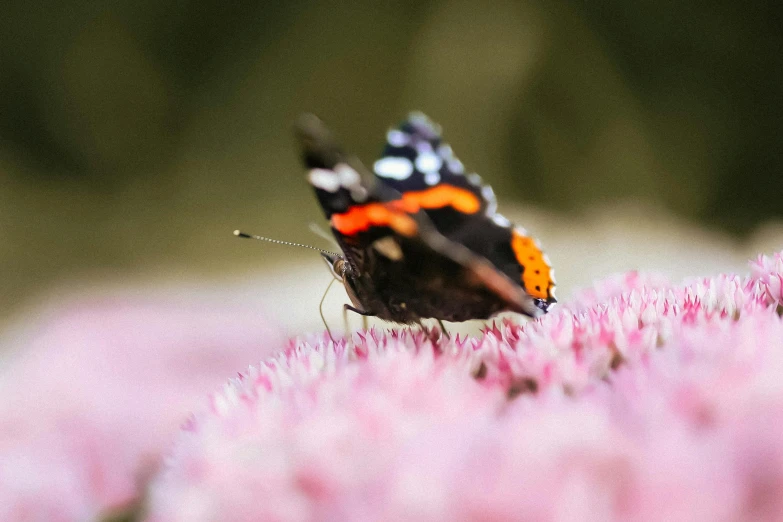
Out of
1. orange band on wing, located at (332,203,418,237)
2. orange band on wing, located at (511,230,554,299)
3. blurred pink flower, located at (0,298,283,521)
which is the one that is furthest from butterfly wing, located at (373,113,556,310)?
blurred pink flower, located at (0,298,283,521)

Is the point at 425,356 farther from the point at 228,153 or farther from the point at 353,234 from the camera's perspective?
the point at 228,153

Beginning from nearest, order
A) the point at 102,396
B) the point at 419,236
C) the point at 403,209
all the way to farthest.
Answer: the point at 419,236 → the point at 403,209 → the point at 102,396

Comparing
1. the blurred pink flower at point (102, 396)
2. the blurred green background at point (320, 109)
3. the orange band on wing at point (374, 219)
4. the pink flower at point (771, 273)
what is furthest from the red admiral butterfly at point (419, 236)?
the blurred green background at point (320, 109)

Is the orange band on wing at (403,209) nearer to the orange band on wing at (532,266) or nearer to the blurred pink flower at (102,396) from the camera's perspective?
the orange band on wing at (532,266)

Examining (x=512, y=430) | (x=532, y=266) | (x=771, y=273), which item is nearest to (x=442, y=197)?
(x=532, y=266)

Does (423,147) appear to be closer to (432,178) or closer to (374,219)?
(432,178)

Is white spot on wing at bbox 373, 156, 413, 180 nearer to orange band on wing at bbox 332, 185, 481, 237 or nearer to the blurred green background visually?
orange band on wing at bbox 332, 185, 481, 237
